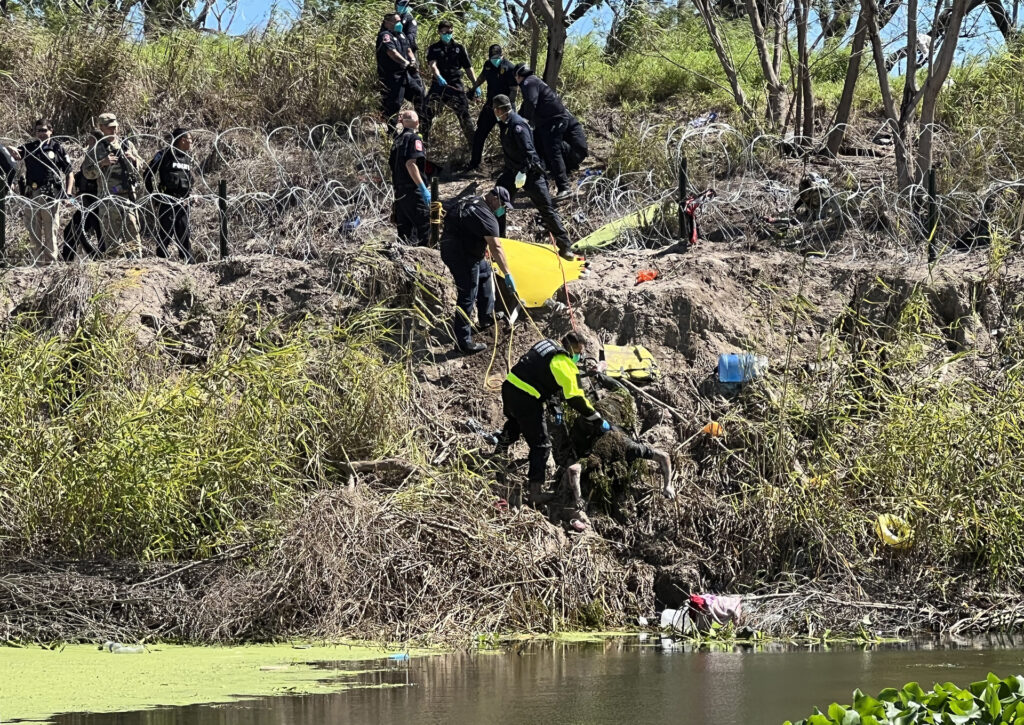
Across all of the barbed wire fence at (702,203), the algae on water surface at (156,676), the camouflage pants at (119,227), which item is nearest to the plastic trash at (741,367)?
the barbed wire fence at (702,203)

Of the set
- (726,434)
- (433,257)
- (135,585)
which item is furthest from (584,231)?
(135,585)

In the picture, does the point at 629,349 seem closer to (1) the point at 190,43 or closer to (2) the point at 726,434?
(2) the point at 726,434

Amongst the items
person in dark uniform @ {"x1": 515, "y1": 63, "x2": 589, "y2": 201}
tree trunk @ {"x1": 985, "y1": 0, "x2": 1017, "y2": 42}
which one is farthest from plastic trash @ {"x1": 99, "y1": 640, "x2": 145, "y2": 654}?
tree trunk @ {"x1": 985, "y1": 0, "x2": 1017, "y2": 42}

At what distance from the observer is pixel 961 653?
11.0 m

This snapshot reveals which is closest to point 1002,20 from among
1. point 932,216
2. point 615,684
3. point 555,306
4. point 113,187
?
point 932,216

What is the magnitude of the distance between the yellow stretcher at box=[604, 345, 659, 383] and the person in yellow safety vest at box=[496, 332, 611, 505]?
1.51 metres

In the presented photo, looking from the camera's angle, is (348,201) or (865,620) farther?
(348,201)

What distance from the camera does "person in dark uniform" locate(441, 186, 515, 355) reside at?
1472cm

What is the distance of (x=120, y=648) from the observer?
11.0 metres

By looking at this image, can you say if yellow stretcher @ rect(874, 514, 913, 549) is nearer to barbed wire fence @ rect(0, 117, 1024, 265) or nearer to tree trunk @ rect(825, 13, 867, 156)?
barbed wire fence @ rect(0, 117, 1024, 265)

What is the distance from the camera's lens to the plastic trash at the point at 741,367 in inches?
573

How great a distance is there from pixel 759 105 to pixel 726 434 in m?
8.41

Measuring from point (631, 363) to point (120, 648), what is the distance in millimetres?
5909

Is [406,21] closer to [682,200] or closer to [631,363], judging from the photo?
[682,200]
